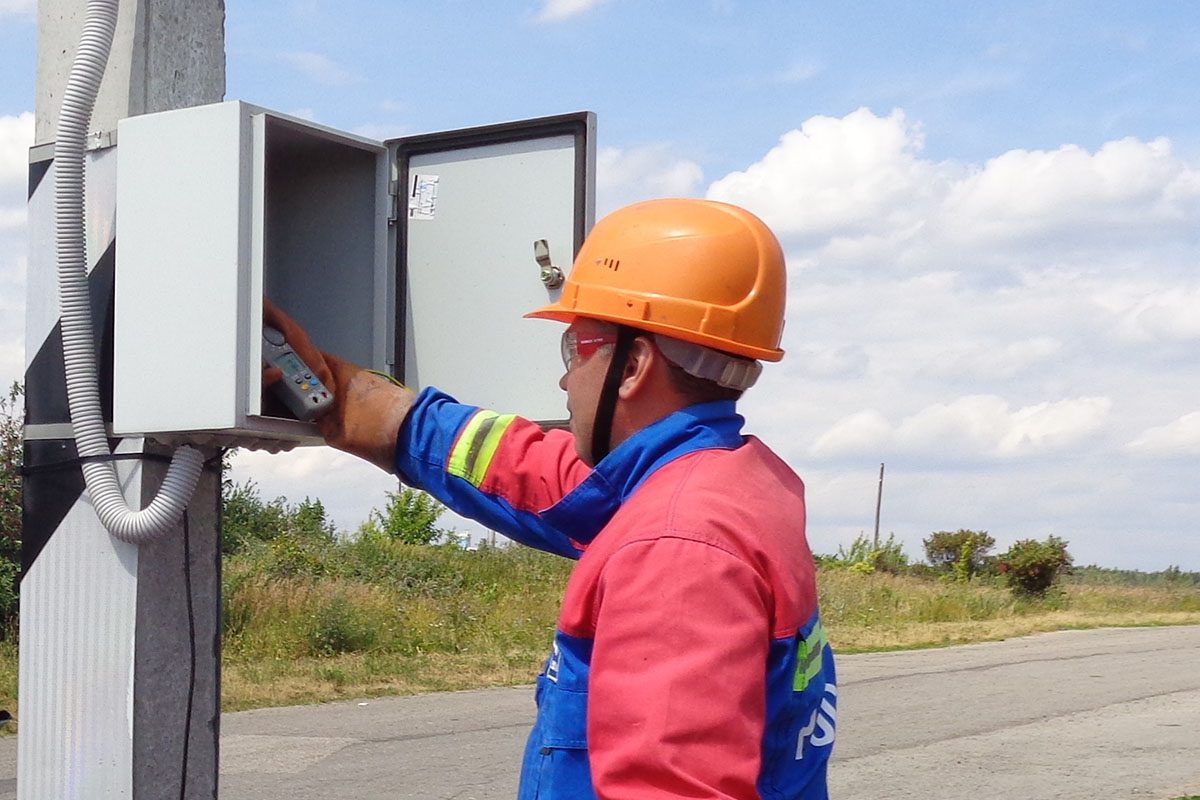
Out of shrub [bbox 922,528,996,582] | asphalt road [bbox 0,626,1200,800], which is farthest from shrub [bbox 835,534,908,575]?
asphalt road [bbox 0,626,1200,800]

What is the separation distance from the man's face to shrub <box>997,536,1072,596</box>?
1142 inches

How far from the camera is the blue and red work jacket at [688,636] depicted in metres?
1.84

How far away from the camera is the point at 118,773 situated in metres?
2.77

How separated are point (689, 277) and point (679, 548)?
1.77 feet

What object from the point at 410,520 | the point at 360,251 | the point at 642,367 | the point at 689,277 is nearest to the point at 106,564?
the point at 360,251

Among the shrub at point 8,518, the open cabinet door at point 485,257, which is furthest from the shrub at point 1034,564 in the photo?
the open cabinet door at point 485,257

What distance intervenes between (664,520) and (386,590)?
60.3ft

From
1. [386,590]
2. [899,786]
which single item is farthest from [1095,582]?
[899,786]

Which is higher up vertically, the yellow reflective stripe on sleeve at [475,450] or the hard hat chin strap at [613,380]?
the hard hat chin strap at [613,380]

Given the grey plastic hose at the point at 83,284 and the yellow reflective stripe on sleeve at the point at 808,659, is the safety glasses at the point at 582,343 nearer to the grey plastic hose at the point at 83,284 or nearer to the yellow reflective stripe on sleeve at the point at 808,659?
the yellow reflective stripe on sleeve at the point at 808,659

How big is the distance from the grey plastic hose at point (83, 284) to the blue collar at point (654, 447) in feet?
2.86

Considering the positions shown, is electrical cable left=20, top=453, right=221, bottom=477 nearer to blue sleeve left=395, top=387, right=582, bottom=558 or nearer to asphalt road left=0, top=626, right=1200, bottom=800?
blue sleeve left=395, top=387, right=582, bottom=558

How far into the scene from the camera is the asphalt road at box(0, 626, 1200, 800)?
8.77 m

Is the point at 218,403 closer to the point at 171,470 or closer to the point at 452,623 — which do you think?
the point at 171,470
